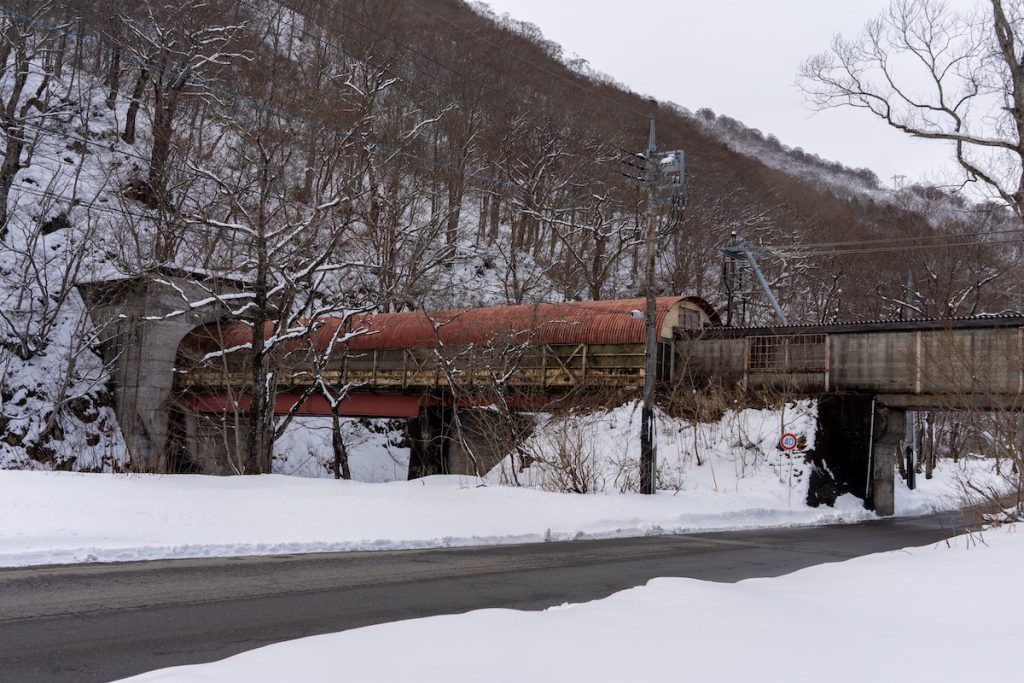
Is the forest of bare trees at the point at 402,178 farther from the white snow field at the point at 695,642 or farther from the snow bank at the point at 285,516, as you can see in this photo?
the white snow field at the point at 695,642

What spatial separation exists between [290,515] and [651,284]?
11.5 meters

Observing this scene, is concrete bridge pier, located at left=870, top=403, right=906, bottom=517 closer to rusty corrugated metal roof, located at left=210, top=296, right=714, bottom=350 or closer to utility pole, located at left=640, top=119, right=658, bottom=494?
rusty corrugated metal roof, located at left=210, top=296, right=714, bottom=350

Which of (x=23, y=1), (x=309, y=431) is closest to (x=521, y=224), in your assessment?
(x=309, y=431)

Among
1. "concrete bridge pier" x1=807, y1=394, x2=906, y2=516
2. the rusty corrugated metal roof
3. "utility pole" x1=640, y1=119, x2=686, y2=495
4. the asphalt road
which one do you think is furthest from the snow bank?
the rusty corrugated metal roof

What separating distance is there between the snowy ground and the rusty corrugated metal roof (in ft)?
25.3

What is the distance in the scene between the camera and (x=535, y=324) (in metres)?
28.2

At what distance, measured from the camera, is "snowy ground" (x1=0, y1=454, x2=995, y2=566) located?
1093cm

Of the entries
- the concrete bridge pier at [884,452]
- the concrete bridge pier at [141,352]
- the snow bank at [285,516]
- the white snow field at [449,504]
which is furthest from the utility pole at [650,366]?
the concrete bridge pier at [141,352]

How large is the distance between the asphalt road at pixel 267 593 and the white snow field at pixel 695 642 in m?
1.47

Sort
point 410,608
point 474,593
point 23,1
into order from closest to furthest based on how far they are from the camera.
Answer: point 410,608, point 474,593, point 23,1

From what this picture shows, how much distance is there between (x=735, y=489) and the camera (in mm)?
25875

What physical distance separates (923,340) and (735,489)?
7.88 meters

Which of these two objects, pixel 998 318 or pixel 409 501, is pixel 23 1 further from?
pixel 998 318

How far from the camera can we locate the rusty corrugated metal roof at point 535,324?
2878 centimetres
